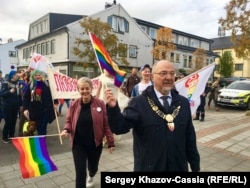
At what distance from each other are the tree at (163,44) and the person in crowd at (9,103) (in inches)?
1196

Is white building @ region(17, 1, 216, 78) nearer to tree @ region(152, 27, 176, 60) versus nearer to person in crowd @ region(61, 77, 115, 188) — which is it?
tree @ region(152, 27, 176, 60)

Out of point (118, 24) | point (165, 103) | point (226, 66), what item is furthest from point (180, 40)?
point (165, 103)

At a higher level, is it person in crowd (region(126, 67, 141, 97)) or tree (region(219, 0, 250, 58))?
tree (region(219, 0, 250, 58))

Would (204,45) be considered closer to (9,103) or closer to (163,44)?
(163,44)

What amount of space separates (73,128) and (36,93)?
289cm

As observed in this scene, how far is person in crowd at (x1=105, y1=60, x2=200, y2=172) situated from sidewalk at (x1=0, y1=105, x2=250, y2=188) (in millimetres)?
2207

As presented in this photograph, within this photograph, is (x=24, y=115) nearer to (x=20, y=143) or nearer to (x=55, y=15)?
(x=20, y=143)

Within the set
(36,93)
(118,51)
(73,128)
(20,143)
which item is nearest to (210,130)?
(36,93)

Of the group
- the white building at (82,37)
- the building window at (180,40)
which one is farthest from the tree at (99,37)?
the building window at (180,40)

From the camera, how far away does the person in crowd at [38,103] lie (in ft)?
20.6

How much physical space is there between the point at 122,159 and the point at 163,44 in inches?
1286

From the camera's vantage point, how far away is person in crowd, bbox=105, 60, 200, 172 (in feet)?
8.01

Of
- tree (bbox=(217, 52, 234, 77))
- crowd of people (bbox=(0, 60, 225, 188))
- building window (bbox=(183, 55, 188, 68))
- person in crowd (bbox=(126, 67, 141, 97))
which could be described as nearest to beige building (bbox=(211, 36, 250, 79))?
tree (bbox=(217, 52, 234, 77))

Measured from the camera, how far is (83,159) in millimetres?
3740
